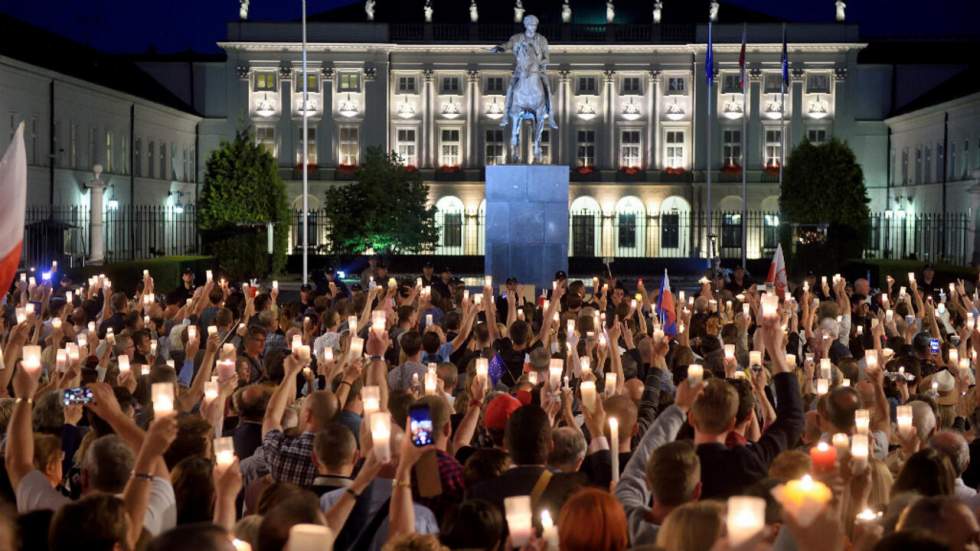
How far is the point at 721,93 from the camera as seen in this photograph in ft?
252

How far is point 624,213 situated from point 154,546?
7211 cm

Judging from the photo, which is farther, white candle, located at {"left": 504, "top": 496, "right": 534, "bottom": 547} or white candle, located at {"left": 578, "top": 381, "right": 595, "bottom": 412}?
white candle, located at {"left": 578, "top": 381, "right": 595, "bottom": 412}

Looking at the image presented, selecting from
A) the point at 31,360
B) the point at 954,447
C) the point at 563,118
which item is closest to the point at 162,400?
the point at 31,360

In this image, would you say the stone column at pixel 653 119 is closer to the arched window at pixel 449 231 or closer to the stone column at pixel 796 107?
the stone column at pixel 796 107

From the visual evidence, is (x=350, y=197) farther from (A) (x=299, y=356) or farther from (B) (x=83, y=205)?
(A) (x=299, y=356)

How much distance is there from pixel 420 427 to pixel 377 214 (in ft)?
169

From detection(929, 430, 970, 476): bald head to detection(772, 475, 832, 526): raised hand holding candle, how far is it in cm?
370

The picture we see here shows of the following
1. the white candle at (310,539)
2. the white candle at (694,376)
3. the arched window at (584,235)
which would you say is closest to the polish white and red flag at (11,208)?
the white candle at (694,376)

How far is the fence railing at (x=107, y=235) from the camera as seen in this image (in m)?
37.6

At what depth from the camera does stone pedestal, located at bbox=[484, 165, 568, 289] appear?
30750mm

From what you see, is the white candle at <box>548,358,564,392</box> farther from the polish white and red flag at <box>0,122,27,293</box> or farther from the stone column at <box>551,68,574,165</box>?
the stone column at <box>551,68,574,165</box>

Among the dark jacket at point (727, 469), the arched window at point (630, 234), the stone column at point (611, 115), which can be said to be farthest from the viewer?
the stone column at point (611, 115)

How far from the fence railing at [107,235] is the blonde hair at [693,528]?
30.6m

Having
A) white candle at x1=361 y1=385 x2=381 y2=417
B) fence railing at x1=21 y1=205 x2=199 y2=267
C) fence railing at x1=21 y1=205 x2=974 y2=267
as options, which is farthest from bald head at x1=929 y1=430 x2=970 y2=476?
fence railing at x1=21 y1=205 x2=974 y2=267
